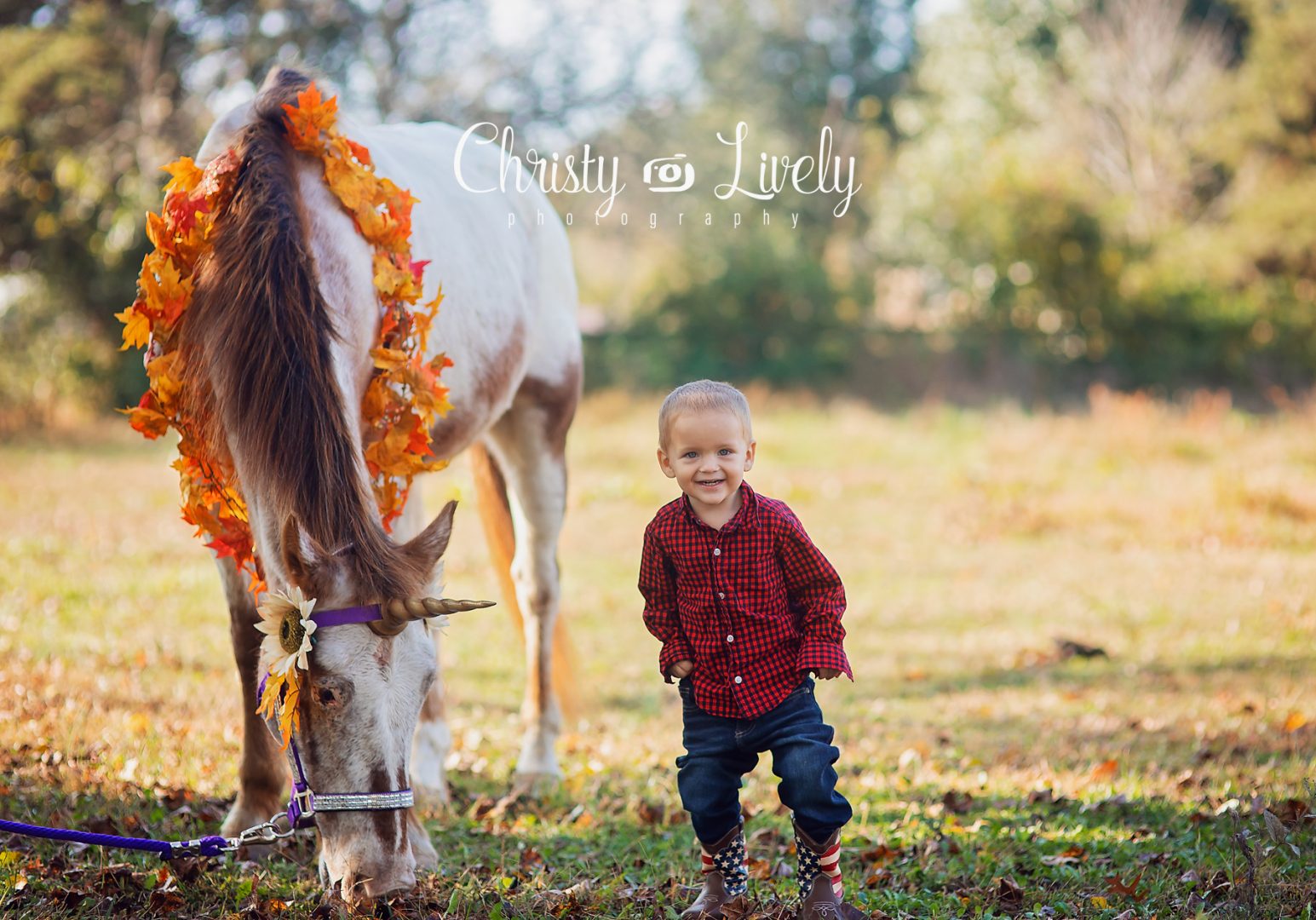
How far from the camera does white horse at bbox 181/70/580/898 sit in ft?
8.06

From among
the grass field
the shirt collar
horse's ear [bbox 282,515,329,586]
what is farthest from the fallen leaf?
horse's ear [bbox 282,515,329,586]

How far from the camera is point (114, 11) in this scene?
18.0 metres

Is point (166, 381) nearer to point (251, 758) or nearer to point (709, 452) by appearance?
point (251, 758)

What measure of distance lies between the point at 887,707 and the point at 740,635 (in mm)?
3285

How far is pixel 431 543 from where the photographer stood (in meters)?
2.56

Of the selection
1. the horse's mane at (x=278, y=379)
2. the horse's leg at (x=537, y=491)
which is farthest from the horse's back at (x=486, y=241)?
the horse's mane at (x=278, y=379)

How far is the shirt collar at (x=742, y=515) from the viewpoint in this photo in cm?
271

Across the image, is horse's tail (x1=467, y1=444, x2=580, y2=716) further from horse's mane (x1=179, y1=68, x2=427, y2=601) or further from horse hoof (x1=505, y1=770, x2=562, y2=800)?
horse's mane (x1=179, y1=68, x2=427, y2=601)

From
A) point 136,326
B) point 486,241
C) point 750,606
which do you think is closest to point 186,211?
point 136,326

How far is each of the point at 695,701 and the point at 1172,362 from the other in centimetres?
1887

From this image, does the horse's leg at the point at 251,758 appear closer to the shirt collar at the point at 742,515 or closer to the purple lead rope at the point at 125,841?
the purple lead rope at the point at 125,841

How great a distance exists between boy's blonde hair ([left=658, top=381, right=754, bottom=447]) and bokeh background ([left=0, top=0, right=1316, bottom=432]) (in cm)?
1443

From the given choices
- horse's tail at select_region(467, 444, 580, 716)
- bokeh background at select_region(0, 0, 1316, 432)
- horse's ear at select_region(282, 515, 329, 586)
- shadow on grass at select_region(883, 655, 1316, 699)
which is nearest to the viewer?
horse's ear at select_region(282, 515, 329, 586)

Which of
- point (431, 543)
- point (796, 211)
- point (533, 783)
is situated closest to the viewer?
point (431, 543)
